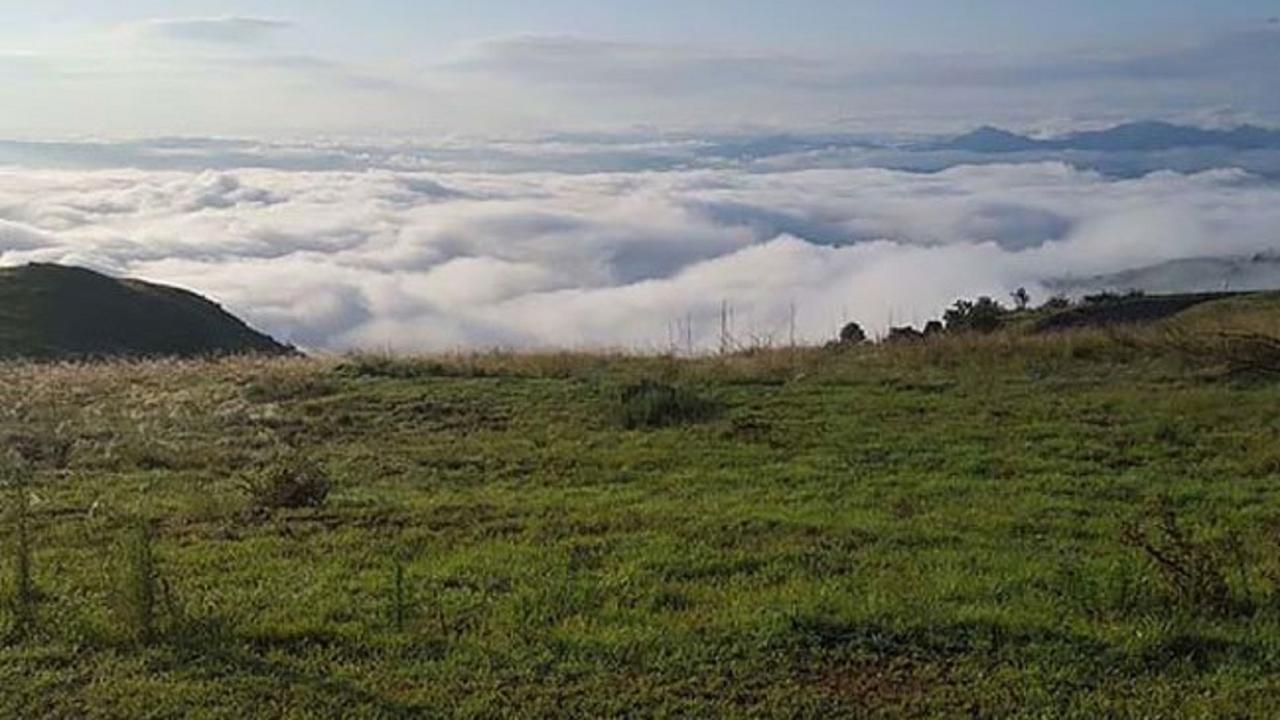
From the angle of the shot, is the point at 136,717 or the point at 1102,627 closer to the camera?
the point at 136,717

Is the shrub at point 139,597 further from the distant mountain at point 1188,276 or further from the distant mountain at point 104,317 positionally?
the distant mountain at point 104,317

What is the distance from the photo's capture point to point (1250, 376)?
18.4 meters

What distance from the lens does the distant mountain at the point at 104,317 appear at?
10038cm

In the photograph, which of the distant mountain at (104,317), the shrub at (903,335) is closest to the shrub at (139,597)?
the shrub at (903,335)

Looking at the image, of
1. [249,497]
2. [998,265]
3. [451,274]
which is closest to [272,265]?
[451,274]

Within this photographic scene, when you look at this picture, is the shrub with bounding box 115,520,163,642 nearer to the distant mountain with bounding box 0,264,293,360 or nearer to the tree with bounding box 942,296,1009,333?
the tree with bounding box 942,296,1009,333

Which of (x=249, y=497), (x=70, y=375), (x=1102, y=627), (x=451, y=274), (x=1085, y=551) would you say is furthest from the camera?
A: (x=451, y=274)

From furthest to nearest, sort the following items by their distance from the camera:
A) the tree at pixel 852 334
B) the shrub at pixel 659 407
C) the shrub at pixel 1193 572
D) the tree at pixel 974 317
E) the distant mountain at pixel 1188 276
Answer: the distant mountain at pixel 1188 276, the tree at pixel 974 317, the tree at pixel 852 334, the shrub at pixel 659 407, the shrub at pixel 1193 572

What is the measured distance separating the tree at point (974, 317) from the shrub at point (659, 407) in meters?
15.6

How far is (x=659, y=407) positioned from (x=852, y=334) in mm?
16274

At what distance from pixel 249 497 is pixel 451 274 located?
182956 mm

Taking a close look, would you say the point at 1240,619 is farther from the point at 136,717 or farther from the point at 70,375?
the point at 70,375

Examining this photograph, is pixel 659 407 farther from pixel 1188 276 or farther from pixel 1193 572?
pixel 1188 276

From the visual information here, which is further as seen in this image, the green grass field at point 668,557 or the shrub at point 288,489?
the shrub at point 288,489
